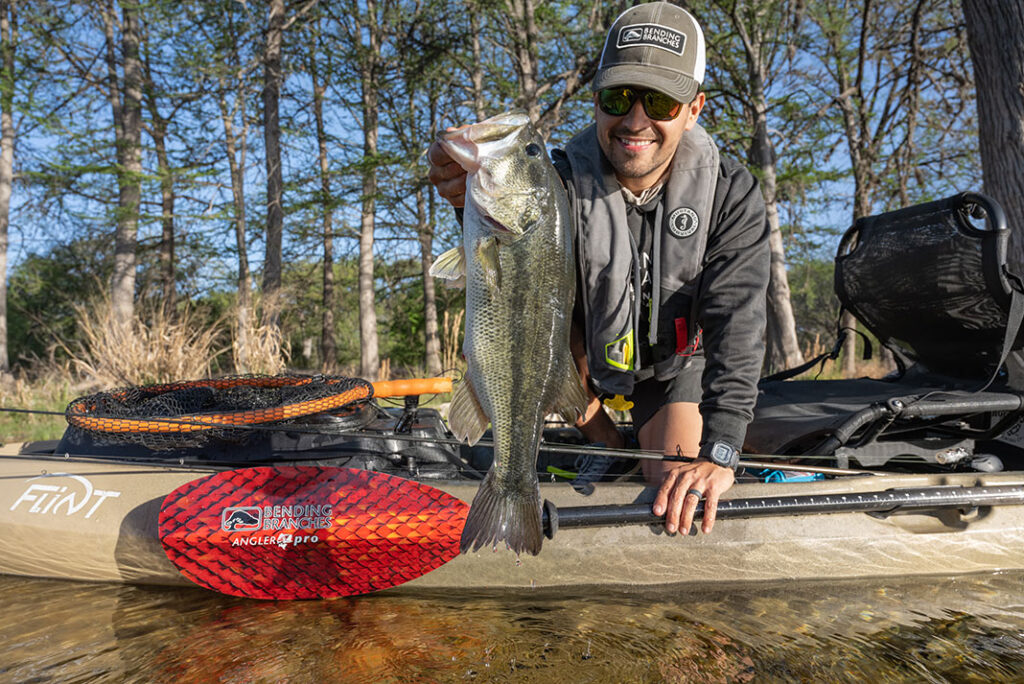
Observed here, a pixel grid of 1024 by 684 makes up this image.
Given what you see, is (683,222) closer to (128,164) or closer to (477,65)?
(477,65)

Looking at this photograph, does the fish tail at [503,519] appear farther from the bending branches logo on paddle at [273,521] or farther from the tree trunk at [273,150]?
the tree trunk at [273,150]

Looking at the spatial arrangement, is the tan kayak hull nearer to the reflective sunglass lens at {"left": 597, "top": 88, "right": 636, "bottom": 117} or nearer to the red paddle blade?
the red paddle blade

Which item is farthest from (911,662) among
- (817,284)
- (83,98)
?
(817,284)

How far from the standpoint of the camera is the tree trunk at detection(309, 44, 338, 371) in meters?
17.0

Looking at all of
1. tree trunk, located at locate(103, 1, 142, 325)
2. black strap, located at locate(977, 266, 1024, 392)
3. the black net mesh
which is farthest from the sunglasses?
tree trunk, located at locate(103, 1, 142, 325)

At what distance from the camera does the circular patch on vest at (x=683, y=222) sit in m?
3.15

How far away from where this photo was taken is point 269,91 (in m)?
15.7

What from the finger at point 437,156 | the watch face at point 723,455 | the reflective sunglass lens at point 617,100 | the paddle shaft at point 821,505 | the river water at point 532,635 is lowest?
the river water at point 532,635

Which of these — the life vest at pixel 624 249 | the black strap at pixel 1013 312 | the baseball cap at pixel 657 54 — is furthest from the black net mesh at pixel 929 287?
the baseball cap at pixel 657 54

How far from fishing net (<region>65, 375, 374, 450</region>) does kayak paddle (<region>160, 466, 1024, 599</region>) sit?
0.94 feet

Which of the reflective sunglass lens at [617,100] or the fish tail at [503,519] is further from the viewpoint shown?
the reflective sunglass lens at [617,100]

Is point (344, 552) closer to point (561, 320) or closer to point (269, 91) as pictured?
point (561, 320)

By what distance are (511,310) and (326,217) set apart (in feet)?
60.9

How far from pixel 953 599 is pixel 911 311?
1.63 meters
